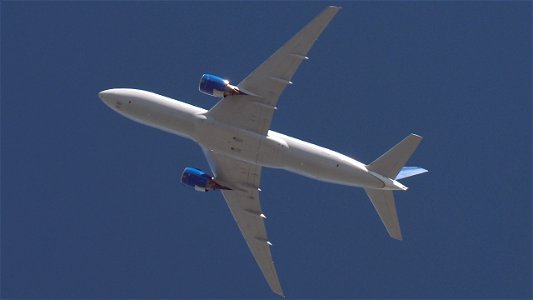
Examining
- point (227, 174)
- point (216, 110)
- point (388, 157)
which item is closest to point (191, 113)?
point (216, 110)

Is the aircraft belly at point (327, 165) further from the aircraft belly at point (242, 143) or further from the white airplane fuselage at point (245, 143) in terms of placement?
the aircraft belly at point (242, 143)

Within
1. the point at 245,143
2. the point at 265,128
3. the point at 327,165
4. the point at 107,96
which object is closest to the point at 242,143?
the point at 245,143

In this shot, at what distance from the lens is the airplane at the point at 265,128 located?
66.8 metres

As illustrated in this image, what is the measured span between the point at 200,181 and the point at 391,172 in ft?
45.7

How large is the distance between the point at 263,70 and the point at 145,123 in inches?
354

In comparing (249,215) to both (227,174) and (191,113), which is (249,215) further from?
(191,113)

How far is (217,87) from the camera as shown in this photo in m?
68.1

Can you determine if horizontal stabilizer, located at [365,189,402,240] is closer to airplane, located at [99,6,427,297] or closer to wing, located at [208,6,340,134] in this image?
airplane, located at [99,6,427,297]

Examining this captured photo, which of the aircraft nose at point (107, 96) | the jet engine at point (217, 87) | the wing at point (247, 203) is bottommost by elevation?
the wing at point (247, 203)

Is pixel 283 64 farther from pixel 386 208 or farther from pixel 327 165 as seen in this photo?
pixel 386 208

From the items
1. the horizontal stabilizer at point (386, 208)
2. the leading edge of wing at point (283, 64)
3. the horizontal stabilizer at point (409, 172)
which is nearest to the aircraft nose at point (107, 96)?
the leading edge of wing at point (283, 64)

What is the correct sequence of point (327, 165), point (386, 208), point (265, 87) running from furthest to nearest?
1. point (386, 208)
2. point (265, 87)
3. point (327, 165)

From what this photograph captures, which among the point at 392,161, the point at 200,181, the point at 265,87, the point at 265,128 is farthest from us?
the point at 200,181

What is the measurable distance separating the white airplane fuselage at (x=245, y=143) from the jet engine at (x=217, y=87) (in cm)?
146
